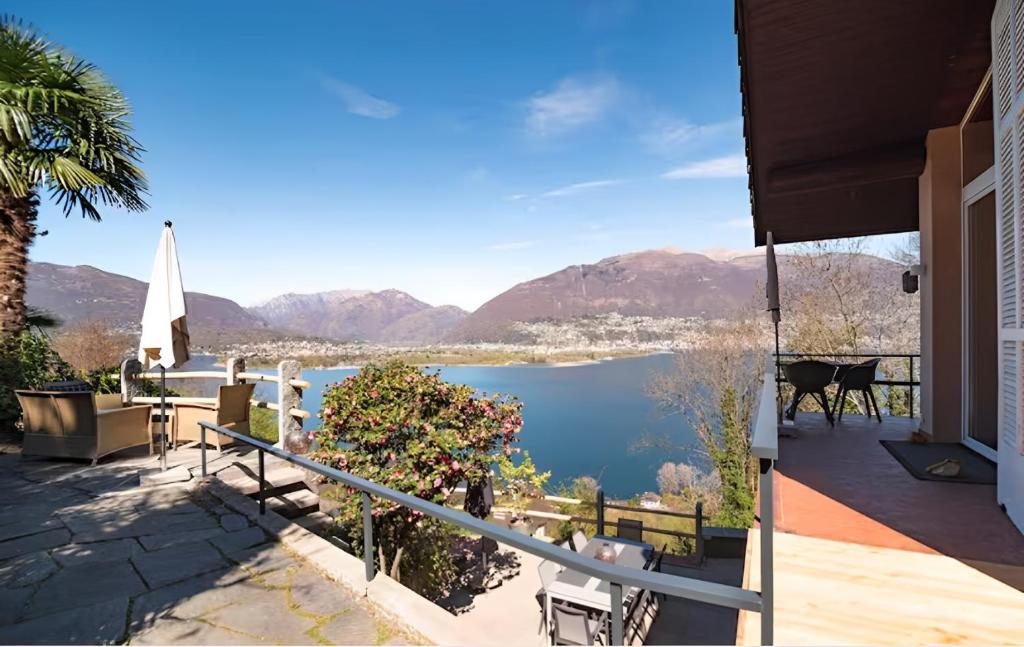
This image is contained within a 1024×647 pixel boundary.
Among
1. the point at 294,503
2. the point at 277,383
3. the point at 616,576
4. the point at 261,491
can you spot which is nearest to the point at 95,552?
the point at 261,491

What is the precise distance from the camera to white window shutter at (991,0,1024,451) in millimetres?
2613

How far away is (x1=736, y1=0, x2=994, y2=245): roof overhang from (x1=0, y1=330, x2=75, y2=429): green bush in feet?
33.1

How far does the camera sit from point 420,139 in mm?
37469

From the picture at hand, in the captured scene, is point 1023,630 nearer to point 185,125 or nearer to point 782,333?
point 782,333

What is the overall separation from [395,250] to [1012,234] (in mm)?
50797

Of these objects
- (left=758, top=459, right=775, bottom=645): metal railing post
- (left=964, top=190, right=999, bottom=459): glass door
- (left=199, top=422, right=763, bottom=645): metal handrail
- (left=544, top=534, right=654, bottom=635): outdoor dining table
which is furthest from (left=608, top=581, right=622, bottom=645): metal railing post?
(left=964, top=190, right=999, bottom=459): glass door

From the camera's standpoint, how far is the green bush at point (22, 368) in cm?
712

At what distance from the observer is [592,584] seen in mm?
5777

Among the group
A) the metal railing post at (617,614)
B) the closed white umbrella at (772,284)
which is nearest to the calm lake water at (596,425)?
the closed white umbrella at (772,284)

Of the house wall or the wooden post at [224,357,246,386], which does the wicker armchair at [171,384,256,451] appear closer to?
the wooden post at [224,357,246,386]

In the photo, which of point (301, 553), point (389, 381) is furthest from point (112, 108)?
point (301, 553)

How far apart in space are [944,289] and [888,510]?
286cm

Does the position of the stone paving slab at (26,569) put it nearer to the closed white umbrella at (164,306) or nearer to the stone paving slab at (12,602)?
the stone paving slab at (12,602)

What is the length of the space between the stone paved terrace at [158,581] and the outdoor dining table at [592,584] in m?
2.97
